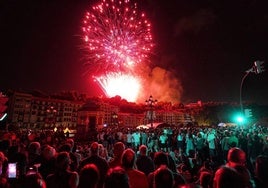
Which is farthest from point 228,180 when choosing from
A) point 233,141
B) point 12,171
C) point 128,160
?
point 233,141

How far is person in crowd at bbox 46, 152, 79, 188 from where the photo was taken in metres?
4.33

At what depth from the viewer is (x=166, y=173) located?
12.0 feet

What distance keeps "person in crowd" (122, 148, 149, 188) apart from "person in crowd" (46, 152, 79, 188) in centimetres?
99

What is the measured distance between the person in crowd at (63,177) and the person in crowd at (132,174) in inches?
39.1

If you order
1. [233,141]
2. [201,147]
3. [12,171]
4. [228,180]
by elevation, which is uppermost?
[233,141]

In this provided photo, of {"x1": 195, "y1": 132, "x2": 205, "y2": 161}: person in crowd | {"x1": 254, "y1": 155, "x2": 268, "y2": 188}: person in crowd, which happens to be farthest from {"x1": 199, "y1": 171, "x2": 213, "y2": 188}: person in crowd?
{"x1": 195, "y1": 132, "x2": 205, "y2": 161}: person in crowd

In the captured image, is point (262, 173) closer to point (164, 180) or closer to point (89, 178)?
point (164, 180)

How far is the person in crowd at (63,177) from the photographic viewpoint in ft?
14.2

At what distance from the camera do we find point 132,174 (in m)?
4.79

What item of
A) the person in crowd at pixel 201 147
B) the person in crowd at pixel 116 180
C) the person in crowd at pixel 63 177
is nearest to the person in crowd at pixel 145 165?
the person in crowd at pixel 63 177

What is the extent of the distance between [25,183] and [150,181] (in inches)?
90.6

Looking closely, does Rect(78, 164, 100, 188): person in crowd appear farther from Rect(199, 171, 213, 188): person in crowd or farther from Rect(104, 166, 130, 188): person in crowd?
Rect(199, 171, 213, 188): person in crowd

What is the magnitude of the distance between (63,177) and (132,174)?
126 cm

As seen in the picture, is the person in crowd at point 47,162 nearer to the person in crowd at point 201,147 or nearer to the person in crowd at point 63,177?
the person in crowd at point 63,177
